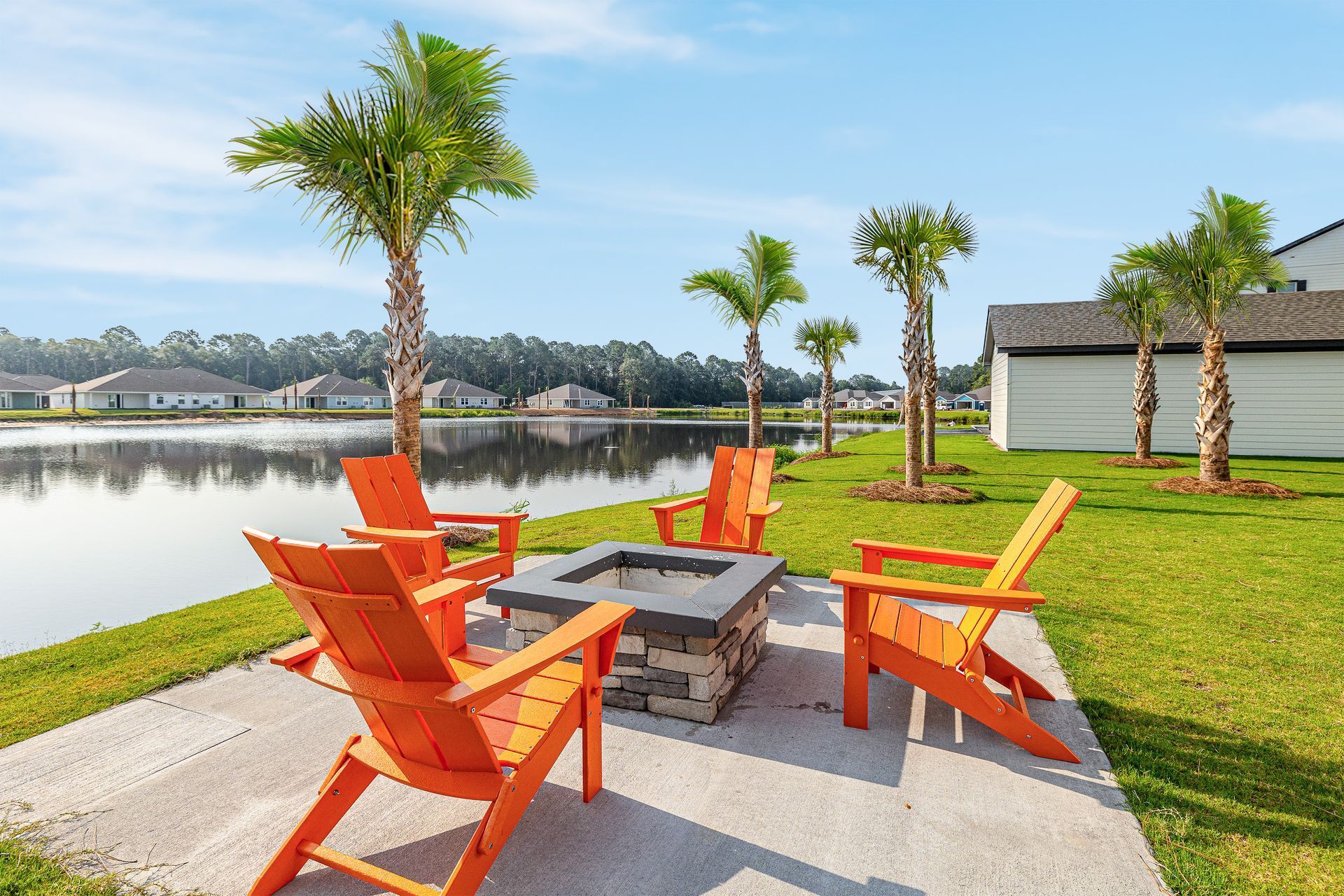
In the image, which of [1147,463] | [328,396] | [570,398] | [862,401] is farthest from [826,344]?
[862,401]

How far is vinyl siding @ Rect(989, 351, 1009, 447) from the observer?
66.2 ft

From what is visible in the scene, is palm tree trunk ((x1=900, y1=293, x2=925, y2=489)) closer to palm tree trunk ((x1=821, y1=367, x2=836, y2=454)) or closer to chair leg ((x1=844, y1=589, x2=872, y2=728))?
chair leg ((x1=844, y1=589, x2=872, y2=728))

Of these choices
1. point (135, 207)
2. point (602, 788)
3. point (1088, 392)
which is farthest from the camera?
point (135, 207)

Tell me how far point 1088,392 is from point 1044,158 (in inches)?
351

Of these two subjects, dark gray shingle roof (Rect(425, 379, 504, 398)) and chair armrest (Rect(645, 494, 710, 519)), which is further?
dark gray shingle roof (Rect(425, 379, 504, 398))

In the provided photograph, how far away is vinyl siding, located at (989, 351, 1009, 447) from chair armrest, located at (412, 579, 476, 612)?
20.7 metres

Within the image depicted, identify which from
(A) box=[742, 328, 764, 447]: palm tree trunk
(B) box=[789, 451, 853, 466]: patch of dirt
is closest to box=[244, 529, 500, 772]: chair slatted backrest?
(A) box=[742, 328, 764, 447]: palm tree trunk

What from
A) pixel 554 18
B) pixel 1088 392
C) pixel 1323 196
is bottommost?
pixel 1088 392

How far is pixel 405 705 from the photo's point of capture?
1646 millimetres

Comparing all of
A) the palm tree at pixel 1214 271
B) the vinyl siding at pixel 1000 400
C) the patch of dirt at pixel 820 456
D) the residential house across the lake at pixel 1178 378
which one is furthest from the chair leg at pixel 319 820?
the vinyl siding at pixel 1000 400

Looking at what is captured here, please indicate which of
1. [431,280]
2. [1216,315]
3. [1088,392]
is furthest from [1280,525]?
[1088,392]

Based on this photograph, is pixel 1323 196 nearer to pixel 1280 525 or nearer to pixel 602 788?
pixel 1280 525

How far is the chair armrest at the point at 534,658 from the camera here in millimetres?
1644

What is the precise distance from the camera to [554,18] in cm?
808
